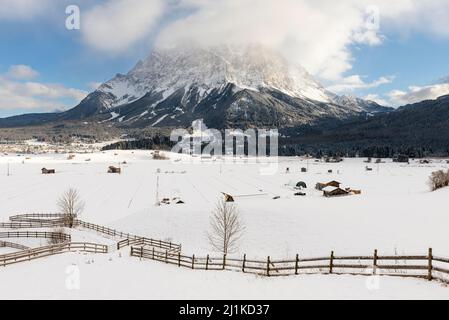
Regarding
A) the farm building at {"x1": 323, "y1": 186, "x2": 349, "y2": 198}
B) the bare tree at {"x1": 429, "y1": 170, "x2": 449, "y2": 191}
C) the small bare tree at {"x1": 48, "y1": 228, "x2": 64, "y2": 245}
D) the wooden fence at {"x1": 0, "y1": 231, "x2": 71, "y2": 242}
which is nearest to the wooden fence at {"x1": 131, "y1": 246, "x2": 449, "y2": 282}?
the wooden fence at {"x1": 0, "y1": 231, "x2": 71, "y2": 242}

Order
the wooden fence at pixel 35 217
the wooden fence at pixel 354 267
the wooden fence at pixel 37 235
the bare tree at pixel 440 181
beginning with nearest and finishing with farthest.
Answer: the wooden fence at pixel 354 267, the wooden fence at pixel 37 235, the wooden fence at pixel 35 217, the bare tree at pixel 440 181

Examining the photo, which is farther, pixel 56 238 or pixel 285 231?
pixel 285 231

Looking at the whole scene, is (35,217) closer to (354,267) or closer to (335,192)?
(354,267)

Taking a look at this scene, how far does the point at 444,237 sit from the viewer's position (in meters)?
37.0

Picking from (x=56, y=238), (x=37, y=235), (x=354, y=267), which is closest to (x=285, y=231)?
(x=354, y=267)

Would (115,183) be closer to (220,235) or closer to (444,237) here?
(220,235)

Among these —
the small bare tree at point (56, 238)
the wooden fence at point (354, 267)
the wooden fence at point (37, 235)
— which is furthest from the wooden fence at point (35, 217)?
the wooden fence at point (354, 267)

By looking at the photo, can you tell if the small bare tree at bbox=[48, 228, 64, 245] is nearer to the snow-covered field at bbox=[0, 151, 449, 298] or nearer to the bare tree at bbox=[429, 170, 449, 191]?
the snow-covered field at bbox=[0, 151, 449, 298]

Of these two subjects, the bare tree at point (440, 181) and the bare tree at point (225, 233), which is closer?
the bare tree at point (225, 233)

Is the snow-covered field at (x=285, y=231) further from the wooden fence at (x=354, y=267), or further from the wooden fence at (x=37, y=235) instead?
the wooden fence at (x=37, y=235)

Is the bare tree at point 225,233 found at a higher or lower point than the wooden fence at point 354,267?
lower

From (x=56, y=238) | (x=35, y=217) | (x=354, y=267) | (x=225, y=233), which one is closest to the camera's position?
(x=354, y=267)
